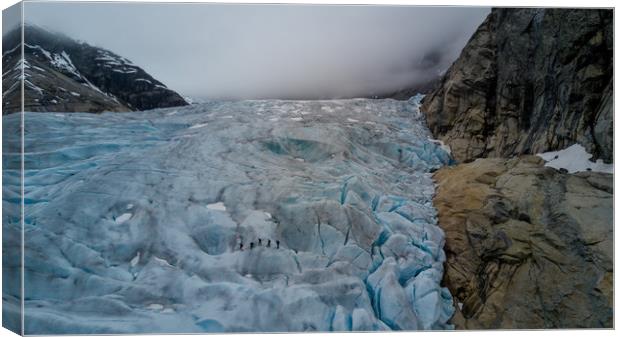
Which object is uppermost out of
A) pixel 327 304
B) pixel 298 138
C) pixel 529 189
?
pixel 298 138

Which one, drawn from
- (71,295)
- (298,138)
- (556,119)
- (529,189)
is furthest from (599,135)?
(71,295)

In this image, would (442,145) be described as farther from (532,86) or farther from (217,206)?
(217,206)

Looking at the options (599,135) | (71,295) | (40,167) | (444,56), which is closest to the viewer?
(71,295)

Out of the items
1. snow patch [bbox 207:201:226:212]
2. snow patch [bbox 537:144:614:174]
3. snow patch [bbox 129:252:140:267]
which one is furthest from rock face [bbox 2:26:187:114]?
snow patch [bbox 537:144:614:174]

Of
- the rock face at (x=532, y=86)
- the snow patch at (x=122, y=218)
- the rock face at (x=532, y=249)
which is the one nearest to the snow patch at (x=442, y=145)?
the rock face at (x=532, y=86)

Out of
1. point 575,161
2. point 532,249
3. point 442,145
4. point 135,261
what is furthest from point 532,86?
point 135,261

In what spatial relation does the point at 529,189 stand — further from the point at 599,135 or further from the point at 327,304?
the point at 327,304
